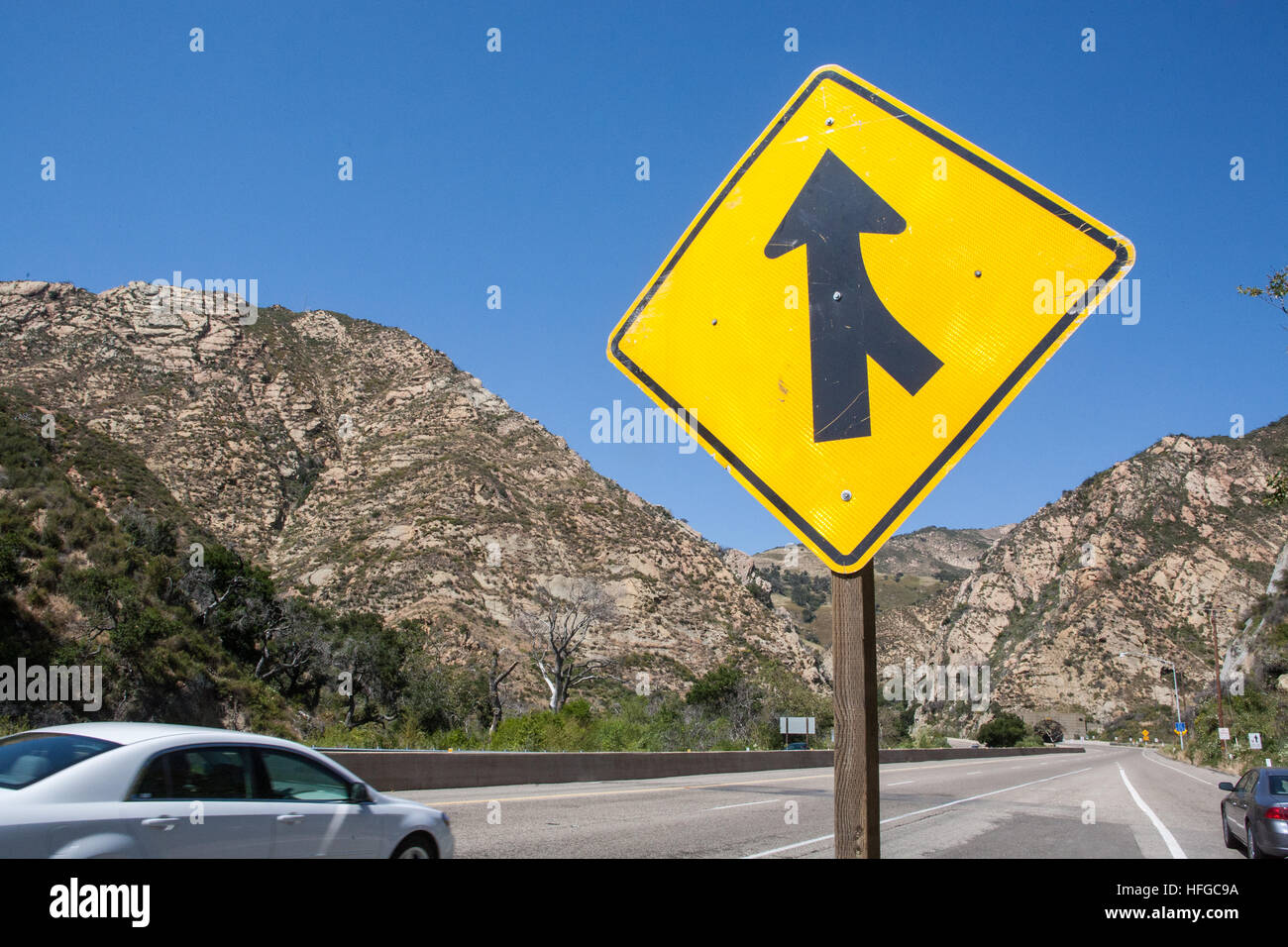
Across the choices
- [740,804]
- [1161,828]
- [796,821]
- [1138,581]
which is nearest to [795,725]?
[740,804]

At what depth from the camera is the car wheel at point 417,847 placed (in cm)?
618

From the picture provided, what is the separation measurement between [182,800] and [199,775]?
0.21m

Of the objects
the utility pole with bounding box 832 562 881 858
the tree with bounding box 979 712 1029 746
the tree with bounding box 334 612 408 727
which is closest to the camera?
the utility pole with bounding box 832 562 881 858

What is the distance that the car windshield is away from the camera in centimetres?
454

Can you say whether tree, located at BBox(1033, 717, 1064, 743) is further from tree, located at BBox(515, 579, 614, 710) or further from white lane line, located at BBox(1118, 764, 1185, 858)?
white lane line, located at BBox(1118, 764, 1185, 858)

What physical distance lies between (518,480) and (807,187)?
2638 inches

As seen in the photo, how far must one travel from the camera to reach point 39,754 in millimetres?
4777

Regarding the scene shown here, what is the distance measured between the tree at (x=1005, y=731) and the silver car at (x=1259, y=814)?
6736 centimetres

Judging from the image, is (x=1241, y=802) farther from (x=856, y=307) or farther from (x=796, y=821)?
(x=856, y=307)

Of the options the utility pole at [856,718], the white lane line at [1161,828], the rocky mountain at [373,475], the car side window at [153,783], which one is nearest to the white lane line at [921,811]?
the white lane line at [1161,828]

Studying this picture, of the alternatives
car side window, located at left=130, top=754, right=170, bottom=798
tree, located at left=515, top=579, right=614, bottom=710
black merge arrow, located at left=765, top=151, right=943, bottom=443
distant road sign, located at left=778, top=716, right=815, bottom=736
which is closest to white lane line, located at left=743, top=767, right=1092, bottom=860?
car side window, located at left=130, top=754, right=170, bottom=798

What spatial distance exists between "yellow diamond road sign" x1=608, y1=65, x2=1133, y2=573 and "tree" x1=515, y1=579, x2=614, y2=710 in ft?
153

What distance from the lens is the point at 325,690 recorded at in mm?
45250
